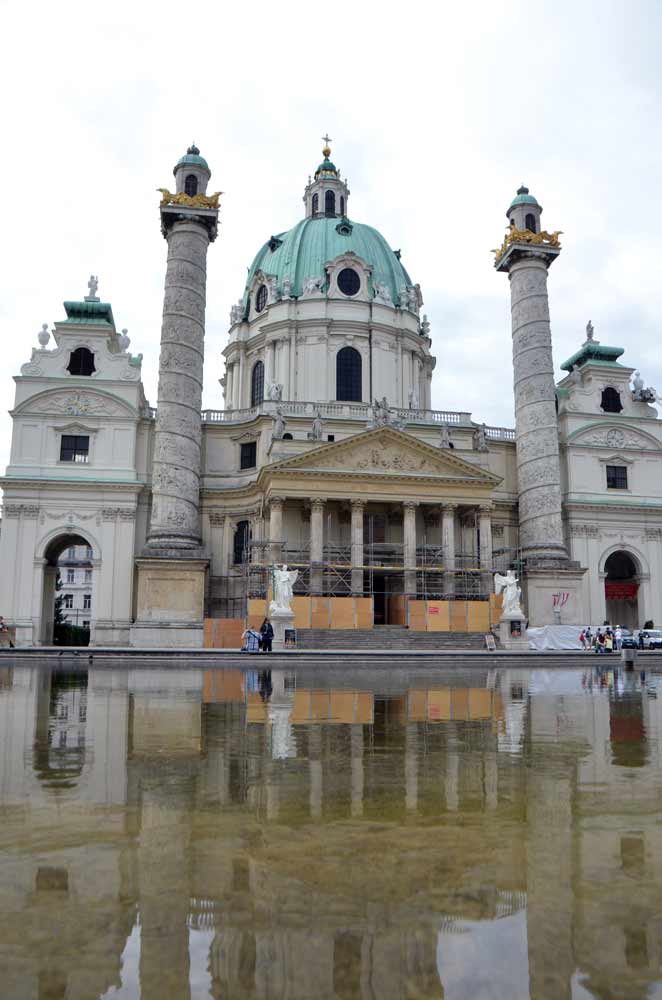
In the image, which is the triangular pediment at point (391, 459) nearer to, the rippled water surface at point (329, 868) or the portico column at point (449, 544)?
the portico column at point (449, 544)

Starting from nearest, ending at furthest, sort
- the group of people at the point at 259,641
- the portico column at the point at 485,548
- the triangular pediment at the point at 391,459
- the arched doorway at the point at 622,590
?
1. the group of people at the point at 259,641
2. the triangular pediment at the point at 391,459
3. the portico column at the point at 485,548
4. the arched doorway at the point at 622,590

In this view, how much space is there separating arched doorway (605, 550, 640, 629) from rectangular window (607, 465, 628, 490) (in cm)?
418

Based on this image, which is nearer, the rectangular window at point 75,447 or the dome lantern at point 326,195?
the rectangular window at point 75,447

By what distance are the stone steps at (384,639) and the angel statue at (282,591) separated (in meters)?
1.91

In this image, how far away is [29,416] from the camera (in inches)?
1774

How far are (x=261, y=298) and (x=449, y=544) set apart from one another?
83.8 ft

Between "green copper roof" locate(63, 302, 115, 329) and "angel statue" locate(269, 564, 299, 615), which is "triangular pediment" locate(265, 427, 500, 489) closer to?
"angel statue" locate(269, 564, 299, 615)

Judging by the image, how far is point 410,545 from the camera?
42.7 m

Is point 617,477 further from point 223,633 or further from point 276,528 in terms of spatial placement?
point 223,633

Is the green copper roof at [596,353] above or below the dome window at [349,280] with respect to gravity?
below

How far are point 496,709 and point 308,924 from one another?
881cm

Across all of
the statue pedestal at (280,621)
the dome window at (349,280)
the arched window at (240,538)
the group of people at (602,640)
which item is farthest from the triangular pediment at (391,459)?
the dome window at (349,280)

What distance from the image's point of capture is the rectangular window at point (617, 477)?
166ft

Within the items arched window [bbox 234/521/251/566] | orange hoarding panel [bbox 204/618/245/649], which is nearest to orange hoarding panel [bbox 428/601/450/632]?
orange hoarding panel [bbox 204/618/245/649]
